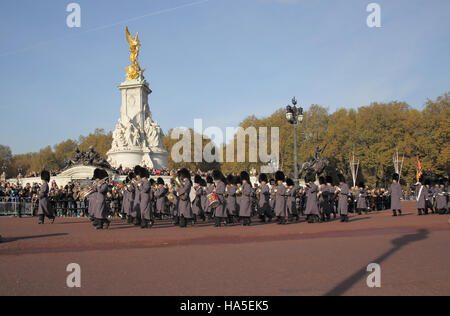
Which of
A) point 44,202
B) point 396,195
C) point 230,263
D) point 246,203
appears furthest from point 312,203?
point 44,202

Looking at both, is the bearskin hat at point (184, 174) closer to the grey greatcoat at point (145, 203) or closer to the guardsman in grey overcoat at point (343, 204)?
the grey greatcoat at point (145, 203)

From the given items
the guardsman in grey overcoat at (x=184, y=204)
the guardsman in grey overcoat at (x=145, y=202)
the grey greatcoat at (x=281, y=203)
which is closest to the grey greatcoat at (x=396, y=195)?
the grey greatcoat at (x=281, y=203)

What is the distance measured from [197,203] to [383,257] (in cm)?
928

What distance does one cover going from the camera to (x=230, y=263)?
739cm

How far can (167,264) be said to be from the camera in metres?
7.36

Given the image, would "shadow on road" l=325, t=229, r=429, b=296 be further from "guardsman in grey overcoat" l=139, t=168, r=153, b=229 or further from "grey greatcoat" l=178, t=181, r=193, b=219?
"guardsman in grey overcoat" l=139, t=168, r=153, b=229

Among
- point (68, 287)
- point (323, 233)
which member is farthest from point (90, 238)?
point (323, 233)

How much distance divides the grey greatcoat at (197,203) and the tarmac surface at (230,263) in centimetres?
425

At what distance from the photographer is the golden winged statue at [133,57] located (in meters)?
44.1

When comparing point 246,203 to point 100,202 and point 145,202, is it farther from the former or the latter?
point 100,202

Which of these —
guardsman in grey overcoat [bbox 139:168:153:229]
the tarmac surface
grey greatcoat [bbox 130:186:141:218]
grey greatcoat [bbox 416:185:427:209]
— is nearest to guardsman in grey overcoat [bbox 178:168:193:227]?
guardsman in grey overcoat [bbox 139:168:153:229]

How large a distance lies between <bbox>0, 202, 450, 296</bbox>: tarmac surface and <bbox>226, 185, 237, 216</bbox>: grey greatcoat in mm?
3462
